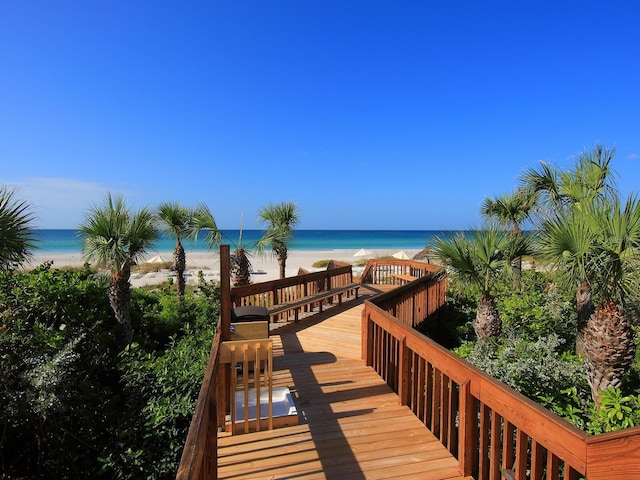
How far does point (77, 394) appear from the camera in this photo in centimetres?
536

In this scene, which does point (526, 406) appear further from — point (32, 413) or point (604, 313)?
point (32, 413)

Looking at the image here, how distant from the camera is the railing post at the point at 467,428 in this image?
116 inches

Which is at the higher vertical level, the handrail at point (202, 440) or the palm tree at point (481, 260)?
the palm tree at point (481, 260)

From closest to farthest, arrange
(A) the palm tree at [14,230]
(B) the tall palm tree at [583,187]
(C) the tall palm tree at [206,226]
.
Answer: (A) the palm tree at [14,230], (B) the tall palm tree at [583,187], (C) the tall palm tree at [206,226]

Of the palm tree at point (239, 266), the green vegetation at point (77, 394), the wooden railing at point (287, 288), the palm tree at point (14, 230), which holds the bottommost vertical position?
the green vegetation at point (77, 394)

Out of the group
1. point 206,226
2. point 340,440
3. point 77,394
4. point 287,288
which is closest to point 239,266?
point 206,226

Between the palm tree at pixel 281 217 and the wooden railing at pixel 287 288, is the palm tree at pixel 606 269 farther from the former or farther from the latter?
the palm tree at pixel 281 217

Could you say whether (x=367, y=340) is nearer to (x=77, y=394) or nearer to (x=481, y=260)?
(x=481, y=260)

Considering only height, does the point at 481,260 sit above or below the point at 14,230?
below

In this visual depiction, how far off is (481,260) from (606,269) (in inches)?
85.4

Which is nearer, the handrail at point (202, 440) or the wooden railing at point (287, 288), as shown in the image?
the handrail at point (202, 440)

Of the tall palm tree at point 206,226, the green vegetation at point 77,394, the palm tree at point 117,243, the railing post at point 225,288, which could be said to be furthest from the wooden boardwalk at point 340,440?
the tall palm tree at point 206,226

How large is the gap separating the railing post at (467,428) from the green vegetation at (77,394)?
3029 millimetres

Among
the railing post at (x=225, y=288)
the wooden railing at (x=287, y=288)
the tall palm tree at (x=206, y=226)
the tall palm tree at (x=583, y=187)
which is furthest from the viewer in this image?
the tall palm tree at (x=206, y=226)
